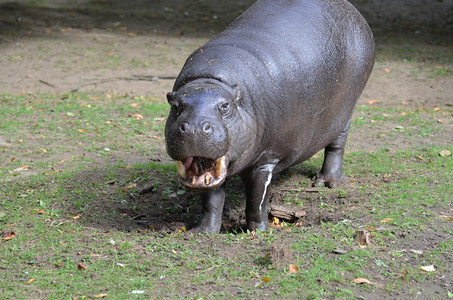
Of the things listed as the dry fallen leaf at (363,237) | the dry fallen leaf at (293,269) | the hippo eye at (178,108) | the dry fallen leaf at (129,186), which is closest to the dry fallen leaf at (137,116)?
the dry fallen leaf at (129,186)

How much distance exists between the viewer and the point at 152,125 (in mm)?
8836

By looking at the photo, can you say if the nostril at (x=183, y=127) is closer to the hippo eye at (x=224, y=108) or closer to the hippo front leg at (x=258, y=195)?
the hippo eye at (x=224, y=108)

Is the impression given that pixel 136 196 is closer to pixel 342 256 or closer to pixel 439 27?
pixel 342 256

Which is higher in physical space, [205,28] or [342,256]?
[342,256]

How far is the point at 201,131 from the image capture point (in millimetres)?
4684

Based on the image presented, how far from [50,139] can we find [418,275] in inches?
200

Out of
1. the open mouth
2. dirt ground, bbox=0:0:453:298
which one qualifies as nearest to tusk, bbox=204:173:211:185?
the open mouth

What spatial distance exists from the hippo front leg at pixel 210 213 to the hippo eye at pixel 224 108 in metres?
1.03

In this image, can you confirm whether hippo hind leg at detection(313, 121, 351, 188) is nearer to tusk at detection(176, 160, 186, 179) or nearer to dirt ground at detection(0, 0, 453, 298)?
dirt ground at detection(0, 0, 453, 298)

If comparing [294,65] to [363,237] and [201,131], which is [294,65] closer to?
[201,131]

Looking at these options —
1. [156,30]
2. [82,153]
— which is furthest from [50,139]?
[156,30]

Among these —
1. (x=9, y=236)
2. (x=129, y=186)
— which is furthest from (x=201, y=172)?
(x=129, y=186)

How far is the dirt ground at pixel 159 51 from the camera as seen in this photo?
9.20 meters

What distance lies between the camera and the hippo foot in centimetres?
678
